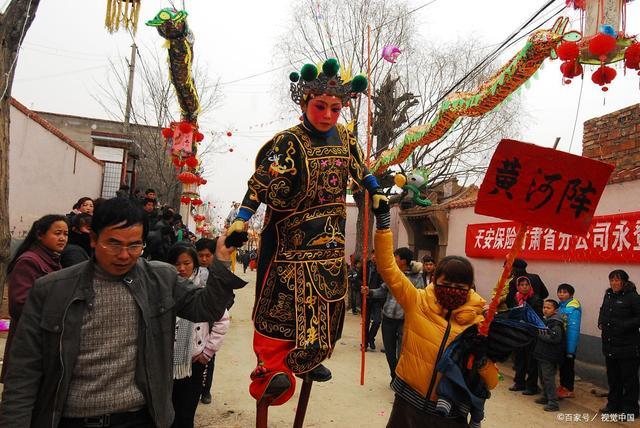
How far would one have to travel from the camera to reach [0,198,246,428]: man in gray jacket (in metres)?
1.48

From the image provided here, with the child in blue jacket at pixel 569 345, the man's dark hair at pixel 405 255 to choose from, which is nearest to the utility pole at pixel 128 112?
the man's dark hair at pixel 405 255

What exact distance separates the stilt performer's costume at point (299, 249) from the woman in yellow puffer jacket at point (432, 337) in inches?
17.4

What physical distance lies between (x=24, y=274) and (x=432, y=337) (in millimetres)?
2449

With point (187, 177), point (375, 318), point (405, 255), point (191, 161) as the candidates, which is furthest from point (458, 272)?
point (187, 177)

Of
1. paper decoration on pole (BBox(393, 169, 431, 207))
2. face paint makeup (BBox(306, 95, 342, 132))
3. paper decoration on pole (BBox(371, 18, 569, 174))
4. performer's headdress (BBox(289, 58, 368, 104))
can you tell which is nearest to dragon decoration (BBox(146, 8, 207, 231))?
paper decoration on pole (BBox(371, 18, 569, 174))

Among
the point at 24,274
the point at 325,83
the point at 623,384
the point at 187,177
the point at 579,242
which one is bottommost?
the point at 623,384

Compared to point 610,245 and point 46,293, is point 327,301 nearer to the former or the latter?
point 46,293

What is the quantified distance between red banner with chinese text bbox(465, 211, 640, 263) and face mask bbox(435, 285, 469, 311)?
284cm

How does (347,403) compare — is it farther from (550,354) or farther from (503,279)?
→ (503,279)

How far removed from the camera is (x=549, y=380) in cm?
544

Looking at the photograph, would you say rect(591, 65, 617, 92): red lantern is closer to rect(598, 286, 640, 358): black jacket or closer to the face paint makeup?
rect(598, 286, 640, 358): black jacket

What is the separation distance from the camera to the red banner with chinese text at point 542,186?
207cm

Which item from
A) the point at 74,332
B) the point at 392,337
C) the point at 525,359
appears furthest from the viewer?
the point at 525,359

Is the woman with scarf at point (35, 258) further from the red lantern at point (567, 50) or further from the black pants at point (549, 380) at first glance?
the black pants at point (549, 380)
